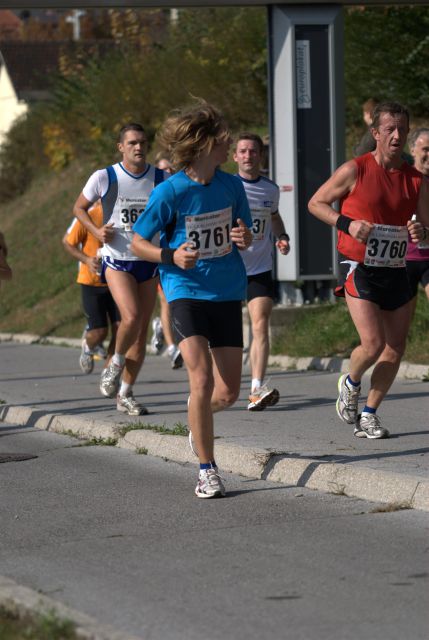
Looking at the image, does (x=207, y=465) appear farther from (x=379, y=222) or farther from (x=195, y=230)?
(x=379, y=222)

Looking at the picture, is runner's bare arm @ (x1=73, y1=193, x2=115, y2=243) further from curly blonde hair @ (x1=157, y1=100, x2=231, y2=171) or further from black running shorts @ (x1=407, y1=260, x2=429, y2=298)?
curly blonde hair @ (x1=157, y1=100, x2=231, y2=171)

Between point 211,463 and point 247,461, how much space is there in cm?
84

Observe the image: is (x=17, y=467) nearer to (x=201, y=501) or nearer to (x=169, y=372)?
(x=201, y=501)

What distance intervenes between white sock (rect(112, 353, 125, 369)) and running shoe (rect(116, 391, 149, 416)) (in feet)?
0.84

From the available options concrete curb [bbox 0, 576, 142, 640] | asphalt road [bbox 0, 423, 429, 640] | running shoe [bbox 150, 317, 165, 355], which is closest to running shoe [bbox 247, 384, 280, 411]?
asphalt road [bbox 0, 423, 429, 640]

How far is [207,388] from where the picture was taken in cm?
760

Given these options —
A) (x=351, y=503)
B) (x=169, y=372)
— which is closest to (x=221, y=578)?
(x=351, y=503)

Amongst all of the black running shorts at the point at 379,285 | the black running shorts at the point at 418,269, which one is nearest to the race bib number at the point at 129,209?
the black running shorts at the point at 418,269

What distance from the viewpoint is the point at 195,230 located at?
7.79 meters

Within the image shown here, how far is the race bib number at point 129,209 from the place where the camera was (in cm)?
1122

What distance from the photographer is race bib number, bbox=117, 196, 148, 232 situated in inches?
442

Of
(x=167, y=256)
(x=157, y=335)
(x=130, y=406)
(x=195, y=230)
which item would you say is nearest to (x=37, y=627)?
(x=167, y=256)

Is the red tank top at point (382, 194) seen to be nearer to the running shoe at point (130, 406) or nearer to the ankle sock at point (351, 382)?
the ankle sock at point (351, 382)

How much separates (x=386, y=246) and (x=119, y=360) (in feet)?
10.6
